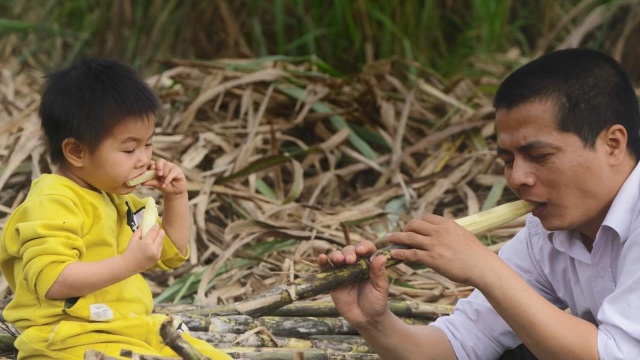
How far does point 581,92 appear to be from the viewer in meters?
2.65

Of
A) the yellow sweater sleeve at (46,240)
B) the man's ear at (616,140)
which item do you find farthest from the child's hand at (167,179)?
the man's ear at (616,140)

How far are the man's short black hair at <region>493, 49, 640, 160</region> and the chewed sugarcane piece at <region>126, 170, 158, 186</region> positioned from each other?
852 mm

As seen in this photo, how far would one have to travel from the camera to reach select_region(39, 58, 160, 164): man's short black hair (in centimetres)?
259

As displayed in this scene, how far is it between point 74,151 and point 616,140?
127cm

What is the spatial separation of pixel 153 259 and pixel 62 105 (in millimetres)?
446

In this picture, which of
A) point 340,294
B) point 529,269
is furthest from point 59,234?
point 529,269

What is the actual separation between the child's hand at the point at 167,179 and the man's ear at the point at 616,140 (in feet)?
3.41

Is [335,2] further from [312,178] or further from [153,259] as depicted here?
[153,259]

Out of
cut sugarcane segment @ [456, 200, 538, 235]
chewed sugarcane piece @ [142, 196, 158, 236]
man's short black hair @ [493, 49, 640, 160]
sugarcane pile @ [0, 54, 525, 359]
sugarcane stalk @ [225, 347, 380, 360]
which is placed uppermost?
man's short black hair @ [493, 49, 640, 160]

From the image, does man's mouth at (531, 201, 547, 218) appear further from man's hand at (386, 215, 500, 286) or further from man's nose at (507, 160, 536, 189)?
man's hand at (386, 215, 500, 286)

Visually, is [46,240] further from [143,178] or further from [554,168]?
[554,168]

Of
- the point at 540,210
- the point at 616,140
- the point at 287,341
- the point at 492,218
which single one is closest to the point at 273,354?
the point at 287,341

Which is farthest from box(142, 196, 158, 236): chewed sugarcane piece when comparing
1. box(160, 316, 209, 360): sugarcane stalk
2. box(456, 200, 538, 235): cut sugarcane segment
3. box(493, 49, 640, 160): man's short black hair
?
box(493, 49, 640, 160): man's short black hair

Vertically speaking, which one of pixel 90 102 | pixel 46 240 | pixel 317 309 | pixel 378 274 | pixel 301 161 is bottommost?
pixel 301 161
